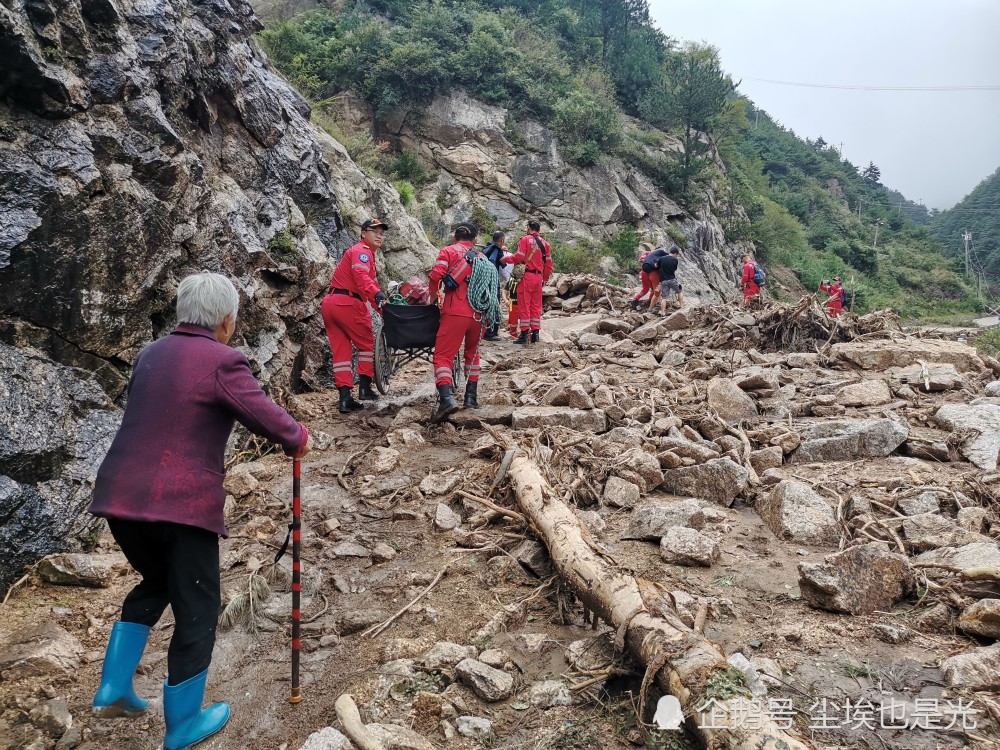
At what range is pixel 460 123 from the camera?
22750mm

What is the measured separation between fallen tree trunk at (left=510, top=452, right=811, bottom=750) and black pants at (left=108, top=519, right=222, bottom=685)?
63.2 inches

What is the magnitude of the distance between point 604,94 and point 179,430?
1172 inches

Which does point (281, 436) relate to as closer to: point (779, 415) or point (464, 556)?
point (464, 556)

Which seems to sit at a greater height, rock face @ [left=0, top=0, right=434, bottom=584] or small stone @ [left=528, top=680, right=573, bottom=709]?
rock face @ [left=0, top=0, right=434, bottom=584]

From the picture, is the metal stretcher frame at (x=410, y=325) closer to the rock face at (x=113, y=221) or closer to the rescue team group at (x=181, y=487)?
the rock face at (x=113, y=221)

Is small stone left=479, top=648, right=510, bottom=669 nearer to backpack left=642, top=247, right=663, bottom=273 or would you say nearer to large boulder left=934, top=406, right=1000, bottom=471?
large boulder left=934, top=406, right=1000, bottom=471

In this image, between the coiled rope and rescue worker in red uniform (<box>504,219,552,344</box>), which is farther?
rescue worker in red uniform (<box>504,219,552,344</box>)

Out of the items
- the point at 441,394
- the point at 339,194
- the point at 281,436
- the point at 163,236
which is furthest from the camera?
the point at 339,194

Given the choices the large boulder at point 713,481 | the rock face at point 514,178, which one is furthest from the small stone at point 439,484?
the rock face at point 514,178

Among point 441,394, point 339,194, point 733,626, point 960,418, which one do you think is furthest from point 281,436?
point 339,194

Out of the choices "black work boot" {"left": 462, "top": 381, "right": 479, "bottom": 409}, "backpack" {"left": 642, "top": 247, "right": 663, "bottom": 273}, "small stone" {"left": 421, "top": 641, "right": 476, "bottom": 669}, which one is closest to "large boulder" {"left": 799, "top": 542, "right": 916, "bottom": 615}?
"small stone" {"left": 421, "top": 641, "right": 476, "bottom": 669}

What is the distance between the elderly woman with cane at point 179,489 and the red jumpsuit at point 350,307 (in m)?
4.01

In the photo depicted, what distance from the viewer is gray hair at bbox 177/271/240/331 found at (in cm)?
241

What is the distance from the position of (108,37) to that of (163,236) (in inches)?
71.6
